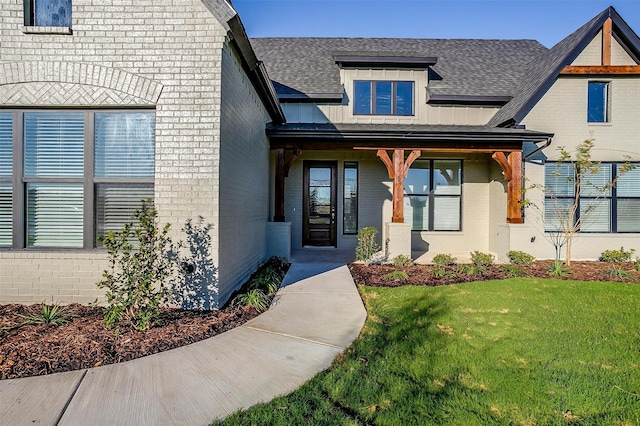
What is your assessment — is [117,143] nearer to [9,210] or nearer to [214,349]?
[9,210]

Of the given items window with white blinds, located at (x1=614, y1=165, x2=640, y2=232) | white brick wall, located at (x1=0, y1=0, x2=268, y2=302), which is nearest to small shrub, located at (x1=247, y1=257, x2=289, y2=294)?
white brick wall, located at (x1=0, y1=0, x2=268, y2=302)

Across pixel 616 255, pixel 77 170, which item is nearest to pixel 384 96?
pixel 616 255

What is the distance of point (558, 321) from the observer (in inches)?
170

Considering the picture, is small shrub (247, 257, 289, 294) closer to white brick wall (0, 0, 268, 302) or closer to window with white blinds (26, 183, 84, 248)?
white brick wall (0, 0, 268, 302)

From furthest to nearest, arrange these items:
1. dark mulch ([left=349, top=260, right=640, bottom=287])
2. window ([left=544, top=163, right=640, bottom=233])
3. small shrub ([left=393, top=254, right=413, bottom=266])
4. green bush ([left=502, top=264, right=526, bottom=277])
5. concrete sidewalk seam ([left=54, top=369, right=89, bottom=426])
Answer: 1. window ([left=544, top=163, right=640, bottom=233])
2. small shrub ([left=393, top=254, right=413, bottom=266])
3. green bush ([left=502, top=264, right=526, bottom=277])
4. dark mulch ([left=349, top=260, right=640, bottom=287])
5. concrete sidewalk seam ([left=54, top=369, right=89, bottom=426])

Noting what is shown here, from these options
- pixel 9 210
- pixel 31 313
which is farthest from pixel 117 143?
pixel 31 313

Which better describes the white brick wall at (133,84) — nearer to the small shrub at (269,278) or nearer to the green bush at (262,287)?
the green bush at (262,287)

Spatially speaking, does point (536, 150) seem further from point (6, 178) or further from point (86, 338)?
point (6, 178)

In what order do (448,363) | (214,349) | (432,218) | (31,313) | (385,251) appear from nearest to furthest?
(448,363), (214,349), (31,313), (385,251), (432,218)

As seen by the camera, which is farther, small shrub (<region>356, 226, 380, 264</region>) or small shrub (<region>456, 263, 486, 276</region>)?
small shrub (<region>356, 226, 380, 264</region>)

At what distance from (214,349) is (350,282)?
3.34m

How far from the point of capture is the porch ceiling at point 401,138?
834 cm

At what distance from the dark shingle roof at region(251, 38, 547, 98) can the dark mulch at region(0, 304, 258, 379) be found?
8238mm

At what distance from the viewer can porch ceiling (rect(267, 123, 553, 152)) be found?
8344 millimetres
